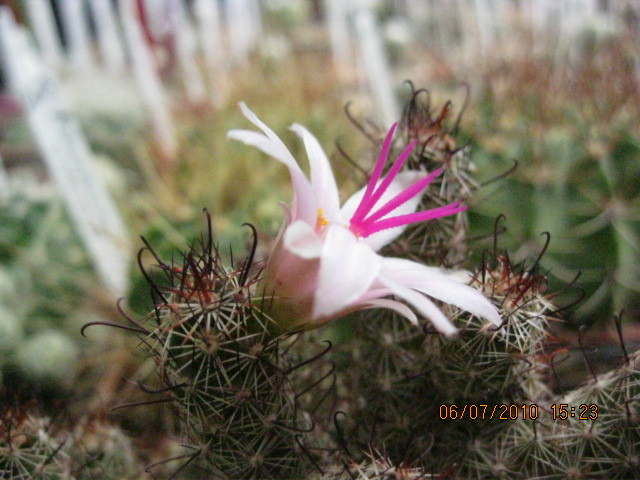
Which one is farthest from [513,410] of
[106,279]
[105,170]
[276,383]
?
[105,170]

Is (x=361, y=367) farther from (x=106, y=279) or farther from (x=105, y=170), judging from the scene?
(x=105, y=170)

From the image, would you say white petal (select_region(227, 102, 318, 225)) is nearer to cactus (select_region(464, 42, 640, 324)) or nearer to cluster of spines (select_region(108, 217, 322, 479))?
cluster of spines (select_region(108, 217, 322, 479))

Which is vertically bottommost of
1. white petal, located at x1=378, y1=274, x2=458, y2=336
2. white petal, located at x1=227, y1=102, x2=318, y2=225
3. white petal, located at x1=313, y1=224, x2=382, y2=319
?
white petal, located at x1=378, y1=274, x2=458, y2=336

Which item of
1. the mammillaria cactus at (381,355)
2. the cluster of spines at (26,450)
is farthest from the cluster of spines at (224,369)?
the cluster of spines at (26,450)

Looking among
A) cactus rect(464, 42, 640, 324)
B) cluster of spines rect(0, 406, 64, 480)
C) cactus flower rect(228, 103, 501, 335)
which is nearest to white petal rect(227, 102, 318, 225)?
cactus flower rect(228, 103, 501, 335)

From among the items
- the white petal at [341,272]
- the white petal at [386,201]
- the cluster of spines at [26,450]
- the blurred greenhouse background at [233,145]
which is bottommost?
the blurred greenhouse background at [233,145]

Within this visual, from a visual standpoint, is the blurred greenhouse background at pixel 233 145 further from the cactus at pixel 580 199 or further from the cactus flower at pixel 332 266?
the cactus flower at pixel 332 266
